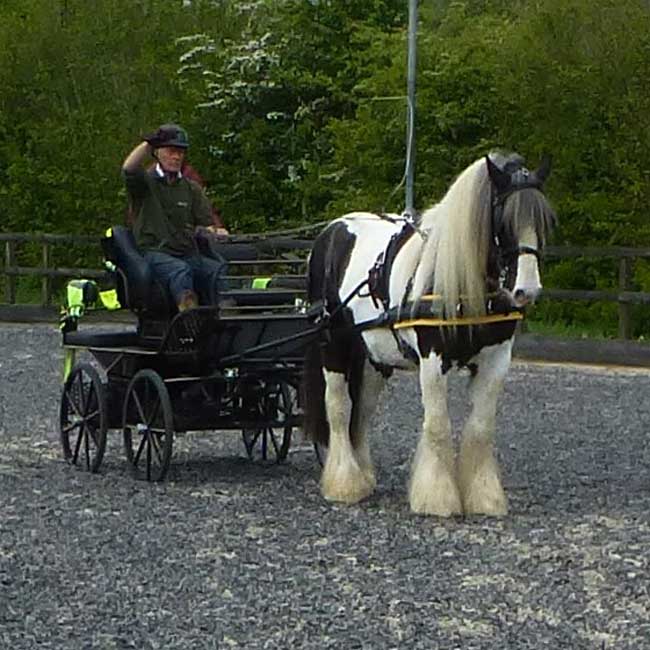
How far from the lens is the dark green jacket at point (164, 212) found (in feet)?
31.5

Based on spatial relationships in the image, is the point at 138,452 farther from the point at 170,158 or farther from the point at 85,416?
the point at 170,158

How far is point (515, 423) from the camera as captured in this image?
11898 millimetres

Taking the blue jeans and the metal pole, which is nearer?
the blue jeans

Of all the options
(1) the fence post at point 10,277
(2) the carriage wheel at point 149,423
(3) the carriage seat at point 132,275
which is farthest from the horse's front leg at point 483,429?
(1) the fence post at point 10,277

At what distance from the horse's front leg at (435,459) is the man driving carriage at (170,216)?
177 cm

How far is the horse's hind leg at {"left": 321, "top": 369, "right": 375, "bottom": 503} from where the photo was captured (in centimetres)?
860

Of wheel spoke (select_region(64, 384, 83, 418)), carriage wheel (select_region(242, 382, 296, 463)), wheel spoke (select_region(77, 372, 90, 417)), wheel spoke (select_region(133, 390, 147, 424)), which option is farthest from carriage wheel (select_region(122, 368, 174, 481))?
carriage wheel (select_region(242, 382, 296, 463))

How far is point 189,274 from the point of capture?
9.47 meters

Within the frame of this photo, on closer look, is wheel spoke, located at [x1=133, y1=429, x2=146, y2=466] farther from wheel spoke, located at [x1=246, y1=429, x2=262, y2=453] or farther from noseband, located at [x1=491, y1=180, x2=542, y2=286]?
noseband, located at [x1=491, y1=180, x2=542, y2=286]

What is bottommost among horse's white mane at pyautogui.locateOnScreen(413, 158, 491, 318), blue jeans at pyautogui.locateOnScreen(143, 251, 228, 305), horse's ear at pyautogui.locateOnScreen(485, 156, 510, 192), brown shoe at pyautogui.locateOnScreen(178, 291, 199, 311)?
brown shoe at pyautogui.locateOnScreen(178, 291, 199, 311)

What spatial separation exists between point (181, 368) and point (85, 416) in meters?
0.66

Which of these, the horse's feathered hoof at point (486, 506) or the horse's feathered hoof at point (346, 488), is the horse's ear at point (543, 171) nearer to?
the horse's feathered hoof at point (486, 506)

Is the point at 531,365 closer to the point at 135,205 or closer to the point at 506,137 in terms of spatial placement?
the point at 506,137

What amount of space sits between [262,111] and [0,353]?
779cm
